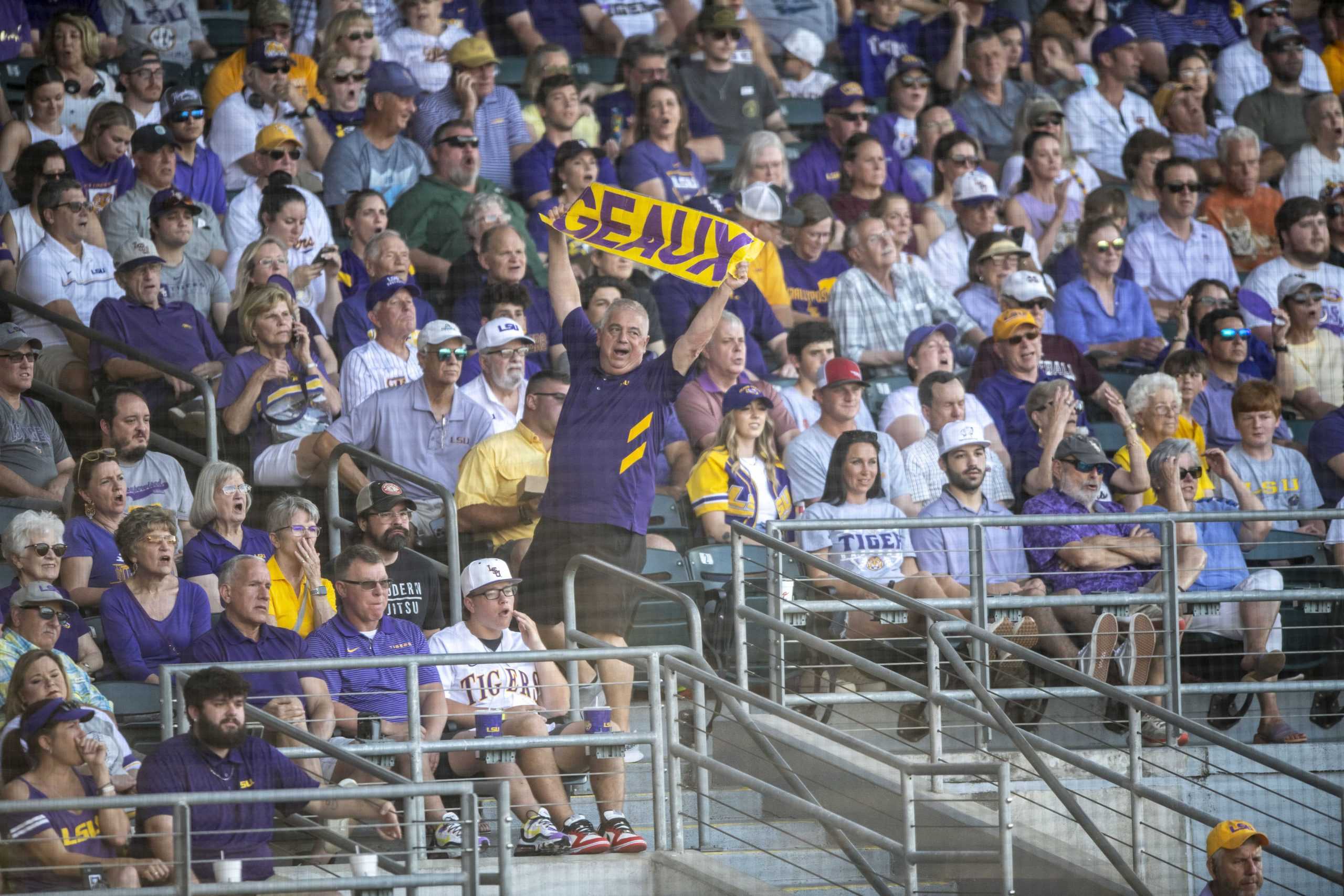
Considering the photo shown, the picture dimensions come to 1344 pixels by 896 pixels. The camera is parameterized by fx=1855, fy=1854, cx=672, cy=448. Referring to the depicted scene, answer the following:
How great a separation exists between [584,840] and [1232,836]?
1.71 m

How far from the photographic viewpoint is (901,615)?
539cm

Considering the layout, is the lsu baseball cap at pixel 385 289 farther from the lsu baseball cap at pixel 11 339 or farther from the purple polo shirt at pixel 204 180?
the lsu baseball cap at pixel 11 339

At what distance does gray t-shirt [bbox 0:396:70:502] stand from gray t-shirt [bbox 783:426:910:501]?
2.25 m

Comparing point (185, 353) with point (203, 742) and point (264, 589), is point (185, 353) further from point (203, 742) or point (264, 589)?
point (203, 742)

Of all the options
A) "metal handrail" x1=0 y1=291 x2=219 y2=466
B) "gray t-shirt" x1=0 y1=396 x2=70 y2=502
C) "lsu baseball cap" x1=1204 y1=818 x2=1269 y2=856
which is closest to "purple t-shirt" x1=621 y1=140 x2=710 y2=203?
"metal handrail" x1=0 y1=291 x2=219 y2=466

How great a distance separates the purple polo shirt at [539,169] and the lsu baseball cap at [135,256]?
5.54 ft

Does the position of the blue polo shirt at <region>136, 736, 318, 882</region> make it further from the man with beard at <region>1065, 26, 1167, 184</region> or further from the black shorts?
the man with beard at <region>1065, 26, 1167, 184</region>

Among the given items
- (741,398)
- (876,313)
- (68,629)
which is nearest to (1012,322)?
(876,313)

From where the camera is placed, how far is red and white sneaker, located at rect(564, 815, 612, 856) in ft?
14.8

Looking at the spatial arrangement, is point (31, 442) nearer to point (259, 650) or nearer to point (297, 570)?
point (297, 570)

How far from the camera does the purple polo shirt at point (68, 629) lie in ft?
15.4

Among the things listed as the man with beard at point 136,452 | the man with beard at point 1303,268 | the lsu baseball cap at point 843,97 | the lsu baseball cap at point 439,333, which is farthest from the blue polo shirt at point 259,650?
the man with beard at point 1303,268

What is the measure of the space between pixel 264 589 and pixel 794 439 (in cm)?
202

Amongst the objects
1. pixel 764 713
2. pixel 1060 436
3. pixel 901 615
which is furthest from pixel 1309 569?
pixel 764 713
